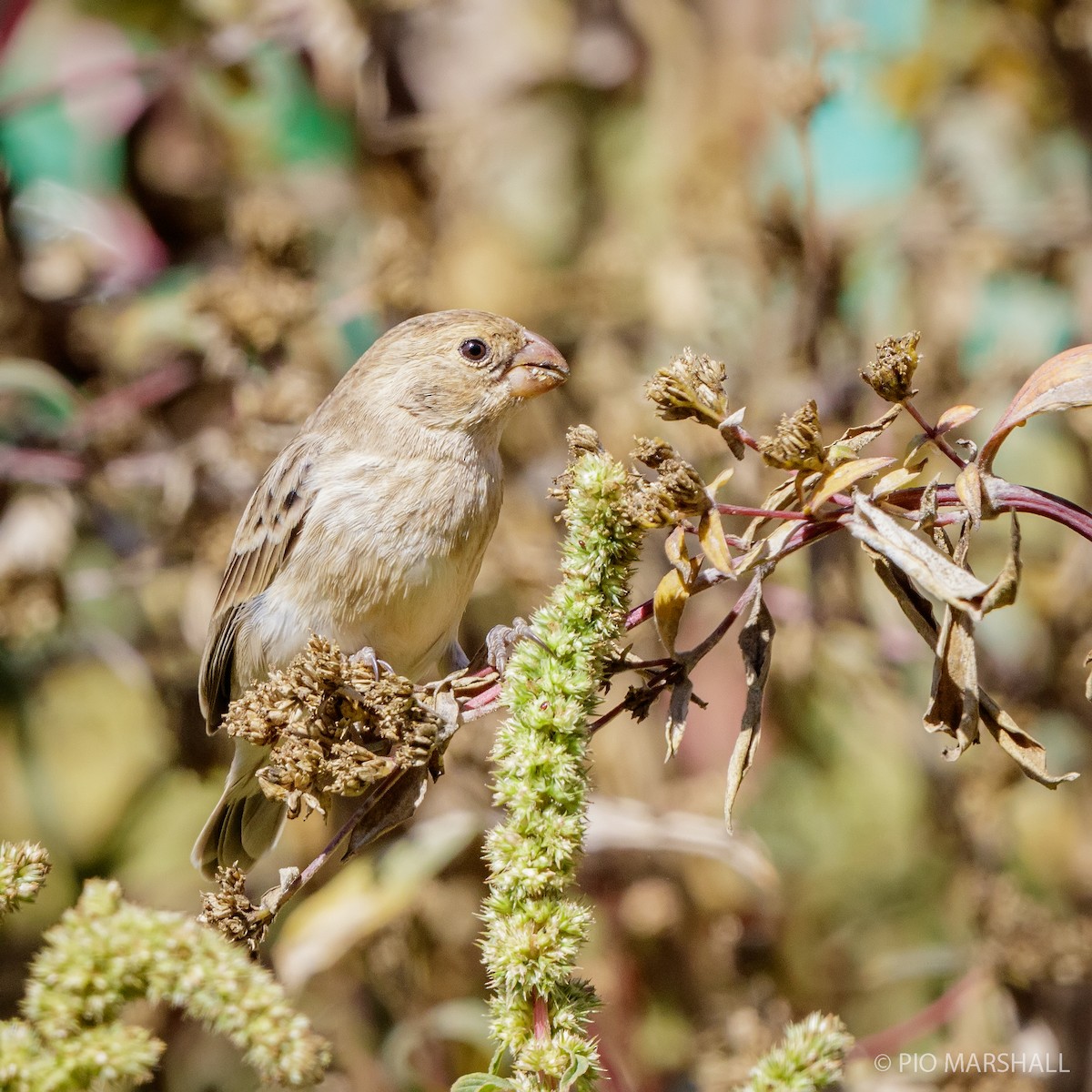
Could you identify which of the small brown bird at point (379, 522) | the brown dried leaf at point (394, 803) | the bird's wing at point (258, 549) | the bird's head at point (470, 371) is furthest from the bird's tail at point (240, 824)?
the brown dried leaf at point (394, 803)

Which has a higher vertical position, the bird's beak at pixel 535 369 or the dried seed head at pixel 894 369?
the dried seed head at pixel 894 369

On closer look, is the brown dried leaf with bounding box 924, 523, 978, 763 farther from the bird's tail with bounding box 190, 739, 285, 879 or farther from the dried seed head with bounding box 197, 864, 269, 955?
the bird's tail with bounding box 190, 739, 285, 879

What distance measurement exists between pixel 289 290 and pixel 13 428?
1.13 metres

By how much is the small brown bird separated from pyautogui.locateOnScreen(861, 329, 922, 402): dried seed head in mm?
1563

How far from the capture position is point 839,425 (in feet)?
12.5

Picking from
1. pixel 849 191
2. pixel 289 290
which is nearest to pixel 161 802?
pixel 289 290

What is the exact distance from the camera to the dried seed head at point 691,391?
159 centimetres

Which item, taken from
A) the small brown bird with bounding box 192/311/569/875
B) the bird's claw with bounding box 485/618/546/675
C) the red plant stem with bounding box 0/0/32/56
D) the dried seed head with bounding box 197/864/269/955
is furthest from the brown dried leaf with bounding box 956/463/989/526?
the red plant stem with bounding box 0/0/32/56

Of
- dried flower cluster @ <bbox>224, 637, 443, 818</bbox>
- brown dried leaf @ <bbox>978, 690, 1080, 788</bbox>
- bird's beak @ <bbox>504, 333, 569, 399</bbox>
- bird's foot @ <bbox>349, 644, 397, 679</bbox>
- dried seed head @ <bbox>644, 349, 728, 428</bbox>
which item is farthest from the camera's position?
bird's beak @ <bbox>504, 333, 569, 399</bbox>

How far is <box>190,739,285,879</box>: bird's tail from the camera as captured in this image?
3.17 m

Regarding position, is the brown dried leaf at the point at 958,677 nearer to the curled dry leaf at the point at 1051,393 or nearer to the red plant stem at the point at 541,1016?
the curled dry leaf at the point at 1051,393

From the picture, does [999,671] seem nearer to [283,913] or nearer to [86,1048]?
[283,913]

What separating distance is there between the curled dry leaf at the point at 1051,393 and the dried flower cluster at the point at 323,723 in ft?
2.73

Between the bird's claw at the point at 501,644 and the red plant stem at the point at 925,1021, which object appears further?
the red plant stem at the point at 925,1021
